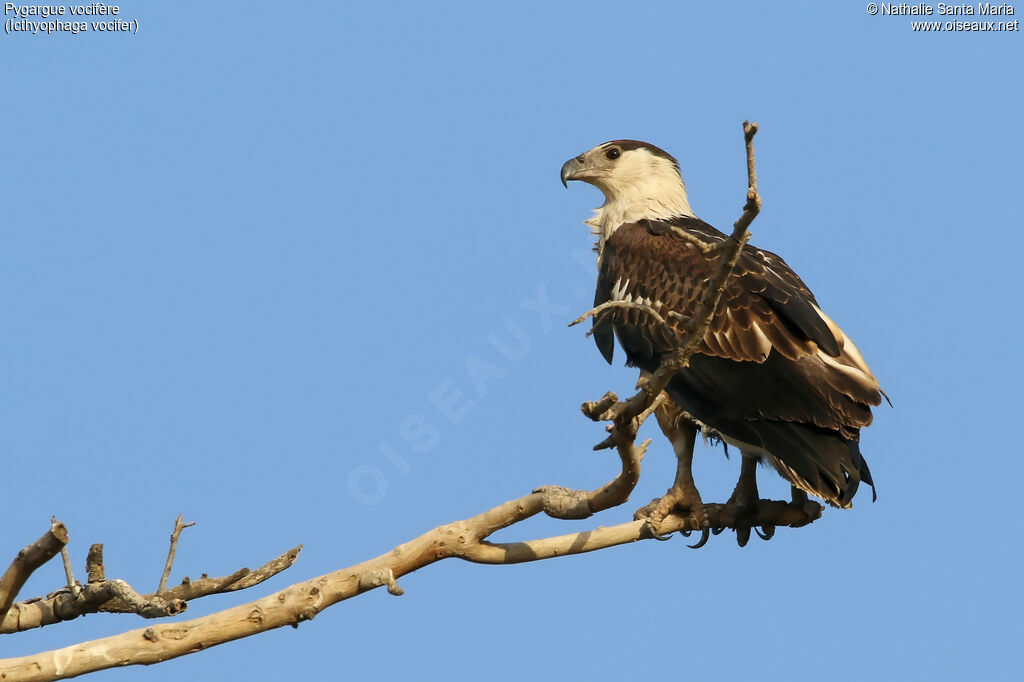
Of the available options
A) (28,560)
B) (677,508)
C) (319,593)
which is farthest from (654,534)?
(28,560)

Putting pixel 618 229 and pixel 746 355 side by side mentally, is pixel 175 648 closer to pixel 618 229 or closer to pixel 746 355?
pixel 746 355

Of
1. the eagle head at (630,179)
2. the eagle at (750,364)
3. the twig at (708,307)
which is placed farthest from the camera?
the eagle head at (630,179)

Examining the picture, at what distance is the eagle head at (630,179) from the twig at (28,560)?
4.13 m

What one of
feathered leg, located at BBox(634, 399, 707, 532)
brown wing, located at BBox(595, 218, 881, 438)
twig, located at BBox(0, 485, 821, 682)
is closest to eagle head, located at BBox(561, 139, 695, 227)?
brown wing, located at BBox(595, 218, 881, 438)

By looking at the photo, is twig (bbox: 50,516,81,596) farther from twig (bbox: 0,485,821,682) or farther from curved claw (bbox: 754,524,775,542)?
curved claw (bbox: 754,524,775,542)

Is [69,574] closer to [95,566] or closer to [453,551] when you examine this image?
[95,566]

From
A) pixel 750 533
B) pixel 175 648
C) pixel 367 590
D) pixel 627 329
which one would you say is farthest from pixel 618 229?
pixel 175 648

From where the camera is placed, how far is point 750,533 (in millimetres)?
6953

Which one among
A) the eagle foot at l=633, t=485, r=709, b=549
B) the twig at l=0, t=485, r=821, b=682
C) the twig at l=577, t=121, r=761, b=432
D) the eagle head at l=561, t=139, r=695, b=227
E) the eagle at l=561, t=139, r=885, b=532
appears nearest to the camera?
the twig at l=577, t=121, r=761, b=432

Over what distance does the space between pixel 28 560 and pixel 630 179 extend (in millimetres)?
4622

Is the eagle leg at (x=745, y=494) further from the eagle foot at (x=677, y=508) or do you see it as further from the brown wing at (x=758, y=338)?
the brown wing at (x=758, y=338)

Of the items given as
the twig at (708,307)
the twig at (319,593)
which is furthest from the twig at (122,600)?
the twig at (708,307)

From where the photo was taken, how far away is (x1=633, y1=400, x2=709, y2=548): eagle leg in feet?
21.5

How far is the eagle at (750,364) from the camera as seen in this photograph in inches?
240
